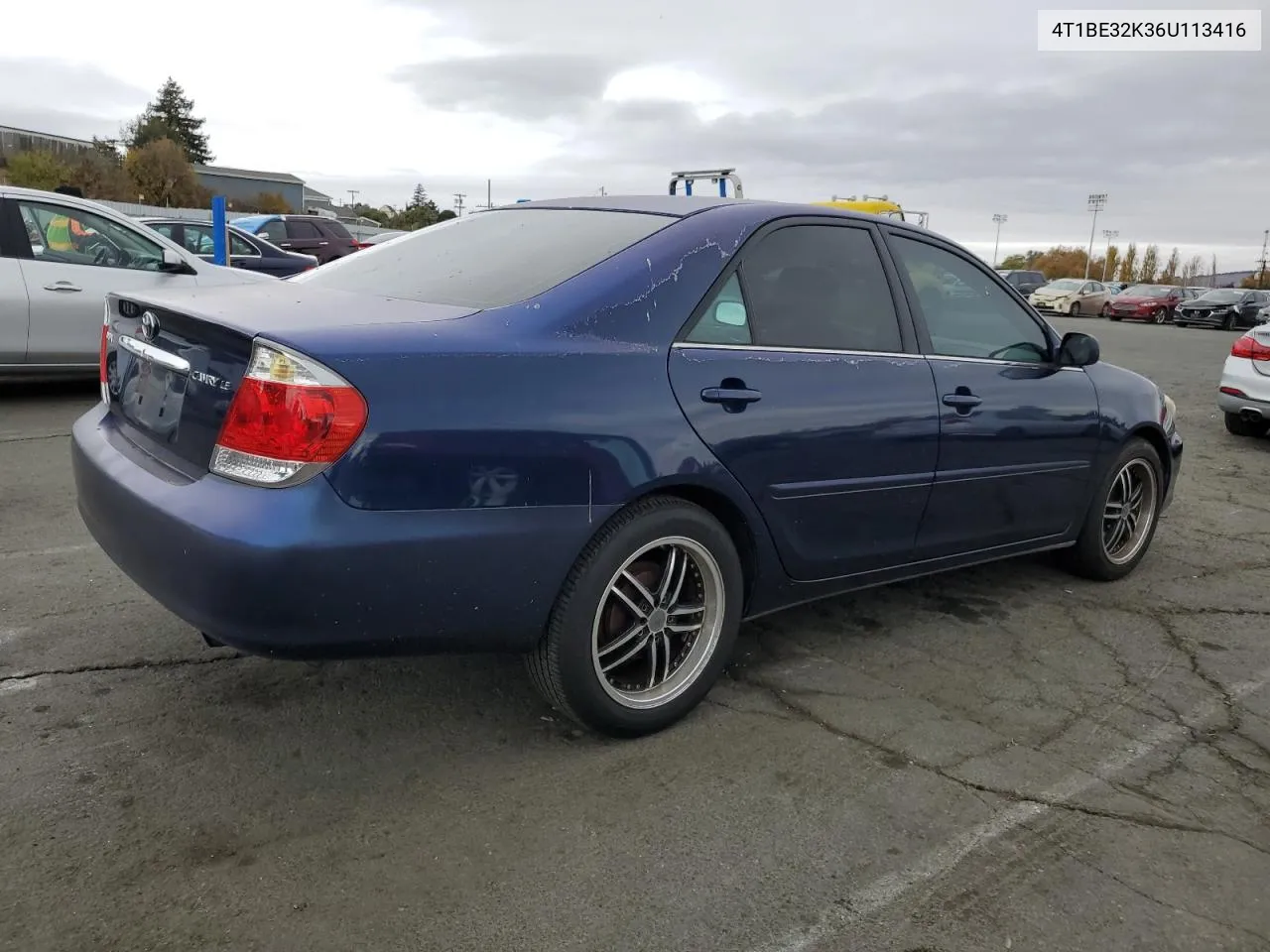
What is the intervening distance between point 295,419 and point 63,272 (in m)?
6.63

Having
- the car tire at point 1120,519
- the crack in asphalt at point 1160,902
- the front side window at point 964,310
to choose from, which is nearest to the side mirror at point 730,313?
the front side window at point 964,310

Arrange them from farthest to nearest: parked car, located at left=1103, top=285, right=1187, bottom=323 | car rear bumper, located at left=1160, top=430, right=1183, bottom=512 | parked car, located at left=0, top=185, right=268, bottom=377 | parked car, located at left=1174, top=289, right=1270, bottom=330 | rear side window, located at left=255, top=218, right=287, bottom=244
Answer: parked car, located at left=1103, top=285, right=1187, bottom=323, parked car, located at left=1174, top=289, right=1270, bottom=330, rear side window, located at left=255, top=218, right=287, bottom=244, parked car, located at left=0, top=185, right=268, bottom=377, car rear bumper, located at left=1160, top=430, right=1183, bottom=512

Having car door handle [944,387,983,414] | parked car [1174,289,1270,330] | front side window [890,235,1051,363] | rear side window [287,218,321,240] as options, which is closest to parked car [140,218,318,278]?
rear side window [287,218,321,240]

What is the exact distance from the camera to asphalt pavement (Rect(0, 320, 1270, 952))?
88.2 inches

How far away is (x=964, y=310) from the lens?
402 centimetres

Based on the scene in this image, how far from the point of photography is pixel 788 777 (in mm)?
2867

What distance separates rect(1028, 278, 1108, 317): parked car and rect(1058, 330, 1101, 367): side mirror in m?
37.9

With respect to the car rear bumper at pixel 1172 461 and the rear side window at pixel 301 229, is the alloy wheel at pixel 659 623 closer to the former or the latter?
the car rear bumper at pixel 1172 461

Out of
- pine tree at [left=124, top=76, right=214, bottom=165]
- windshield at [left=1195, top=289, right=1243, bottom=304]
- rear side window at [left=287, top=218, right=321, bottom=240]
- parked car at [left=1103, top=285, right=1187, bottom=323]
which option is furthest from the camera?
pine tree at [left=124, top=76, right=214, bottom=165]

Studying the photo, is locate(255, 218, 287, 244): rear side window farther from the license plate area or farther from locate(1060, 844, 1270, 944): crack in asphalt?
locate(1060, 844, 1270, 944): crack in asphalt

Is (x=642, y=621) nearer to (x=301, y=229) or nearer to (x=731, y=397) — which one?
(x=731, y=397)

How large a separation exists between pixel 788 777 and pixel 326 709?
142 centimetres

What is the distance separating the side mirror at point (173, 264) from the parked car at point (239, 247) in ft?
17.8

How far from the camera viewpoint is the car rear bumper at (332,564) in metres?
2.36
